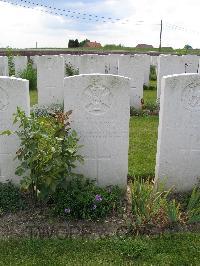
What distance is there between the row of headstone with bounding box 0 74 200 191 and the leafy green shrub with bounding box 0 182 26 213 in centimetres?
19

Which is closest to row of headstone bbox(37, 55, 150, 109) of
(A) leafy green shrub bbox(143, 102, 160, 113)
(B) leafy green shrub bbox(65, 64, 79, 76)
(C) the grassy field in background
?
(A) leafy green shrub bbox(143, 102, 160, 113)

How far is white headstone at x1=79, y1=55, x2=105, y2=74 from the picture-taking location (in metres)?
11.9

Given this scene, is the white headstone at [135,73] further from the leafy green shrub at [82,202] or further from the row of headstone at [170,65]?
the leafy green shrub at [82,202]

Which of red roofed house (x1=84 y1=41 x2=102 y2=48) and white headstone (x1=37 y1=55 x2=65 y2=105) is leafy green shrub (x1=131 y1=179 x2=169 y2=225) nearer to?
white headstone (x1=37 y1=55 x2=65 y2=105)

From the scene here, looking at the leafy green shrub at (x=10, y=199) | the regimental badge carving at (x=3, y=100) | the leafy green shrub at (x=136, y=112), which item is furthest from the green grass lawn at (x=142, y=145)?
the regimental badge carving at (x=3, y=100)

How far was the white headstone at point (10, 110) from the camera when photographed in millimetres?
4965

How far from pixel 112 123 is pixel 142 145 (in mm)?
2669

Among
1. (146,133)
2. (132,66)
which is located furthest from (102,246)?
(132,66)

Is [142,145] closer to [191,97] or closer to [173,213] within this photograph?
[191,97]

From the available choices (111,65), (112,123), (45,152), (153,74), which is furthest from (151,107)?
(153,74)

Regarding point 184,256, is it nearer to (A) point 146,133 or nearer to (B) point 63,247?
(B) point 63,247

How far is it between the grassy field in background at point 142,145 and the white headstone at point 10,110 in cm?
185

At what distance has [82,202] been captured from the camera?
4.66 metres

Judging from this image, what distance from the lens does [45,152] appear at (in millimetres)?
4547
